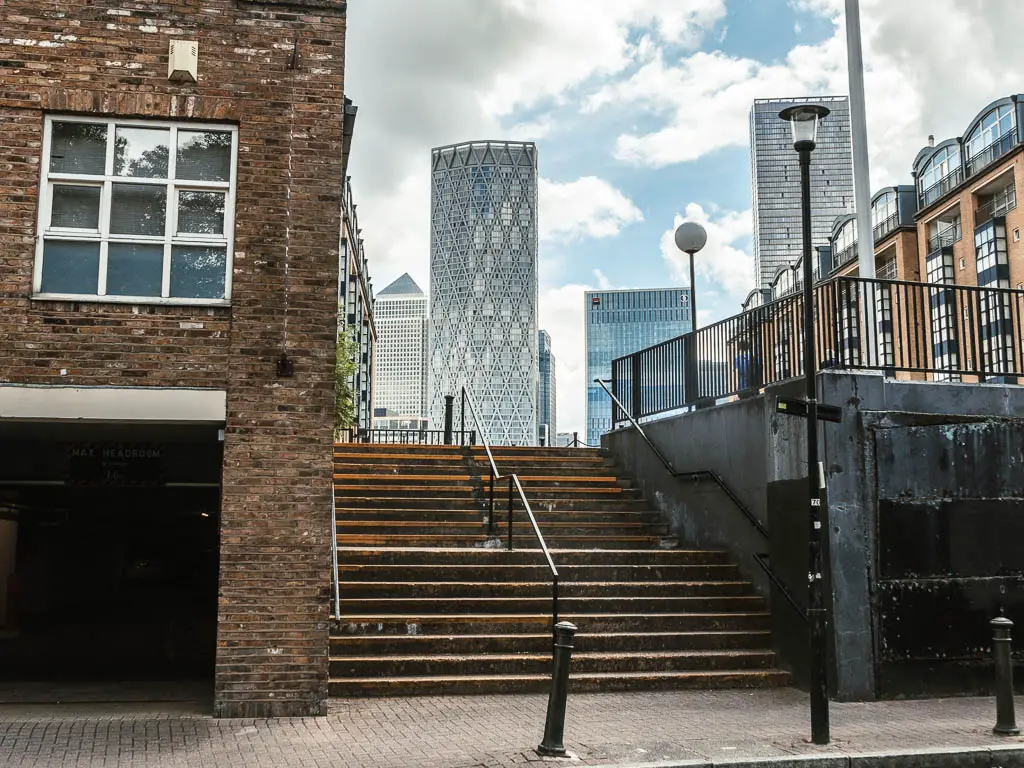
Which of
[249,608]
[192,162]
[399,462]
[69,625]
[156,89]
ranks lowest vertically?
[69,625]

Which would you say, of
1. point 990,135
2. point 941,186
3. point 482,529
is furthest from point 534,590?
point 941,186

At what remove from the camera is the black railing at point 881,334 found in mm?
10859

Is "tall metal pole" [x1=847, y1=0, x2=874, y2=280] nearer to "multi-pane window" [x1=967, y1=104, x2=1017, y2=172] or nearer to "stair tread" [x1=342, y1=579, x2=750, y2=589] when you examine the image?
"stair tread" [x1=342, y1=579, x2=750, y2=589]

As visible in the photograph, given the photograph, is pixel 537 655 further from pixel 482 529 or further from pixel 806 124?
pixel 806 124

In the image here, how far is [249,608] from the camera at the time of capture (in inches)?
344

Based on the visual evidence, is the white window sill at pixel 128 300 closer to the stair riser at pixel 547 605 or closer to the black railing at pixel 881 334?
the stair riser at pixel 547 605

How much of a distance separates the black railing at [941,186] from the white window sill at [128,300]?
218 feet

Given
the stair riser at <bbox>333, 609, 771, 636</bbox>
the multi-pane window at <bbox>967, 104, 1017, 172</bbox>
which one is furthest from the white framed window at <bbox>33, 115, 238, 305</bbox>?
the multi-pane window at <bbox>967, 104, 1017, 172</bbox>

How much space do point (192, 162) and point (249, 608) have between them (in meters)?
4.32

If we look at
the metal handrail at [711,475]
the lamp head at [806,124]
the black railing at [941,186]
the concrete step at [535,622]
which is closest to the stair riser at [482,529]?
the metal handrail at [711,475]

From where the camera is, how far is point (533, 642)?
1031cm

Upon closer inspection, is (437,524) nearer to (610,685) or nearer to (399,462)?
(399,462)

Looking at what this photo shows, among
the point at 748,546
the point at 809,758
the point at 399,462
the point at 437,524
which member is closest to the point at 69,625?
the point at 399,462

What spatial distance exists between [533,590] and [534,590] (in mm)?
12
